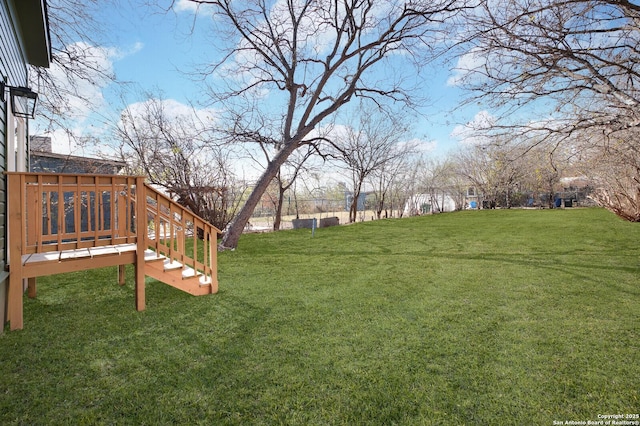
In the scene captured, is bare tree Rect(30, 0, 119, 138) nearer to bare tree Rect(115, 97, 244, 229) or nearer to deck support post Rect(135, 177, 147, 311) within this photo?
bare tree Rect(115, 97, 244, 229)

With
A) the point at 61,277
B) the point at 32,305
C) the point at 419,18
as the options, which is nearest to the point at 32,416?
the point at 32,305

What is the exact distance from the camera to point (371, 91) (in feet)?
30.6

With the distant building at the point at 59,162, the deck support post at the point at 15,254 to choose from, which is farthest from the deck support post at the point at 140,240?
the distant building at the point at 59,162

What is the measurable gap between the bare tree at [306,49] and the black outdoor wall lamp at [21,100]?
426 cm

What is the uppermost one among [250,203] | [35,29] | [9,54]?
[35,29]

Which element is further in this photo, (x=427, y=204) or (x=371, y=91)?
(x=427, y=204)

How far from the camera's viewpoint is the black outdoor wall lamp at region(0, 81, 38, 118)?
3.34m

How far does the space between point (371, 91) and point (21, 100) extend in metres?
7.87

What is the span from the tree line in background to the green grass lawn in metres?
2.64

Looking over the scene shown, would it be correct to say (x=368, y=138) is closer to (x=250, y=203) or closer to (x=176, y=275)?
(x=250, y=203)

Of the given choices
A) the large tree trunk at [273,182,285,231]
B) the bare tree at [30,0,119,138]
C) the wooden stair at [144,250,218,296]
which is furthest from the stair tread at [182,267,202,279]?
the large tree trunk at [273,182,285,231]

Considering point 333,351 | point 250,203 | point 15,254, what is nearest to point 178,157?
point 250,203

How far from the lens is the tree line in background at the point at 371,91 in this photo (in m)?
4.24

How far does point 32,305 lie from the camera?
3.46 meters
